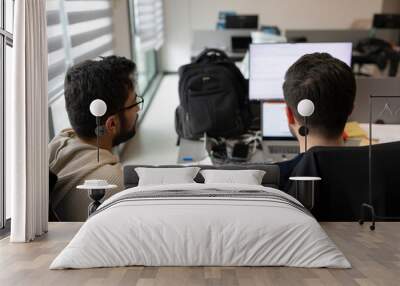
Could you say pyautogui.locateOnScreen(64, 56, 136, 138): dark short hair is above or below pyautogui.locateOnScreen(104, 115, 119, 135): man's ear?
above

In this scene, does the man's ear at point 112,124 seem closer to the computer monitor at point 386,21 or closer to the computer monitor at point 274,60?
the computer monitor at point 274,60

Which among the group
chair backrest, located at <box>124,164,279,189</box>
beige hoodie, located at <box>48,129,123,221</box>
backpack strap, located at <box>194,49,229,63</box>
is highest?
backpack strap, located at <box>194,49,229,63</box>

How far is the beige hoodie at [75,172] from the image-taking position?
7.40 ft

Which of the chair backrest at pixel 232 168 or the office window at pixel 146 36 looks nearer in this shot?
the chair backrest at pixel 232 168

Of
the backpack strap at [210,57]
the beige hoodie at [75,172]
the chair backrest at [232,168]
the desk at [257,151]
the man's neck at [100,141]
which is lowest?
the desk at [257,151]

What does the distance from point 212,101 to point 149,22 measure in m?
5.57

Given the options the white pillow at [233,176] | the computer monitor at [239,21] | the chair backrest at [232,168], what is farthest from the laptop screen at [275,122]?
the computer monitor at [239,21]

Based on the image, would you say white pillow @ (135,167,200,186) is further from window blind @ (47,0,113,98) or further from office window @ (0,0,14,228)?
window blind @ (47,0,113,98)

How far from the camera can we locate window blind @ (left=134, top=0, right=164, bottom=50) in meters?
8.37

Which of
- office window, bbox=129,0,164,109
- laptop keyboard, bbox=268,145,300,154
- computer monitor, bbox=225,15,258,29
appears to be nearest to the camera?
laptop keyboard, bbox=268,145,300,154

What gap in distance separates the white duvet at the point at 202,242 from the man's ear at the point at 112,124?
44.2 inches

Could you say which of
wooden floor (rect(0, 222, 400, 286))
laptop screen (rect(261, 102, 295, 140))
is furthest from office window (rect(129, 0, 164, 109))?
wooden floor (rect(0, 222, 400, 286))

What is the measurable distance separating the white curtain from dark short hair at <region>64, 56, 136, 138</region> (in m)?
0.68

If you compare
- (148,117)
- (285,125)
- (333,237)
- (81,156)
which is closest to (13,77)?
(81,156)
